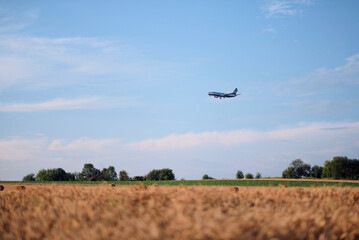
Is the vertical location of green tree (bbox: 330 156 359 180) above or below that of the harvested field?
above

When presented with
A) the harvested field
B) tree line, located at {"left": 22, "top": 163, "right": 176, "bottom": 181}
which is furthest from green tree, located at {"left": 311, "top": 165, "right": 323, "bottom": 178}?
the harvested field

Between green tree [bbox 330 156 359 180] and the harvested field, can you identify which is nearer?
the harvested field

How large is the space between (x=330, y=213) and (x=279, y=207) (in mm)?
921

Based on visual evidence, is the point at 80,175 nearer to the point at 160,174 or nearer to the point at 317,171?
the point at 160,174

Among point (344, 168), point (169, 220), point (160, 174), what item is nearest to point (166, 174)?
point (160, 174)

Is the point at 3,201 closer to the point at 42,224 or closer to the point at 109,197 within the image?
the point at 109,197

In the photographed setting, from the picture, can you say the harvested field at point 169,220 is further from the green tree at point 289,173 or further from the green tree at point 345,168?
the green tree at point 289,173

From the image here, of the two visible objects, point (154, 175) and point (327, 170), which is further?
point (154, 175)

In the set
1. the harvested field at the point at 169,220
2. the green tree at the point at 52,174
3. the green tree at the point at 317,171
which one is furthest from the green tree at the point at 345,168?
the harvested field at the point at 169,220

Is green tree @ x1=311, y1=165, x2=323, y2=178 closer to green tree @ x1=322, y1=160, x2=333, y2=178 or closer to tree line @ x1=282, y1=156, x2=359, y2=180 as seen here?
tree line @ x1=282, y1=156, x2=359, y2=180

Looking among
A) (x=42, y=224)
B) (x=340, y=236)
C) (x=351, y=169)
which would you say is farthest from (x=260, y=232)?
(x=351, y=169)

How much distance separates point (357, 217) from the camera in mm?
6789

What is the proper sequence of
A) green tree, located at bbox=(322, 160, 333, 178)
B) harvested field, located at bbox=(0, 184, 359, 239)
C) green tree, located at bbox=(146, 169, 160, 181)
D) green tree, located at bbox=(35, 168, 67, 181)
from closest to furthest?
harvested field, located at bbox=(0, 184, 359, 239), green tree, located at bbox=(322, 160, 333, 178), green tree, located at bbox=(35, 168, 67, 181), green tree, located at bbox=(146, 169, 160, 181)

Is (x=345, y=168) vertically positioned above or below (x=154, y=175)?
above
